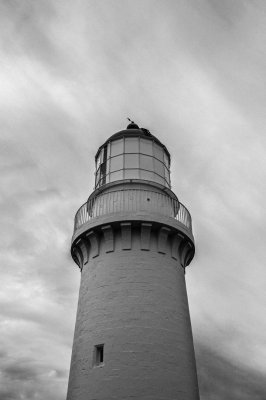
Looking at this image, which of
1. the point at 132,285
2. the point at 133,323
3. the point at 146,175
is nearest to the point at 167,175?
the point at 146,175

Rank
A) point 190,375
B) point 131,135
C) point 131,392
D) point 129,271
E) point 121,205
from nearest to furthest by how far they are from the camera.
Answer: point 131,392, point 190,375, point 129,271, point 121,205, point 131,135

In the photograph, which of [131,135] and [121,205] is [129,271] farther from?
[131,135]

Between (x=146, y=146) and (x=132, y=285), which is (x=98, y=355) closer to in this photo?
(x=132, y=285)

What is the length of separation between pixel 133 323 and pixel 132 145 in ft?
21.8

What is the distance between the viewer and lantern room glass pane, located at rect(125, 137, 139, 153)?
1328 centimetres

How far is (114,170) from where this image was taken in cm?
1297

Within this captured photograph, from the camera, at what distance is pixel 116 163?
43.0ft

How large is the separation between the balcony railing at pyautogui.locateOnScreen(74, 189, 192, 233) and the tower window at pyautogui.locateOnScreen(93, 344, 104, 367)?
3.98 metres

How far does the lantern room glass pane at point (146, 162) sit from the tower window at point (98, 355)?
6312mm

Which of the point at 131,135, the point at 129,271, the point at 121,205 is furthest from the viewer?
the point at 131,135

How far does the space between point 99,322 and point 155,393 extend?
2402mm

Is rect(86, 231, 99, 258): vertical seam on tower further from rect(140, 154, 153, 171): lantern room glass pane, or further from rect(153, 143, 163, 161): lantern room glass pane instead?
rect(153, 143, 163, 161): lantern room glass pane

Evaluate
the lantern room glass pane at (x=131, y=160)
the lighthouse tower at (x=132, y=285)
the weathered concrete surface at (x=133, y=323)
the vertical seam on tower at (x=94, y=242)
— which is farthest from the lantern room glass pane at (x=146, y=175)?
the vertical seam on tower at (x=94, y=242)

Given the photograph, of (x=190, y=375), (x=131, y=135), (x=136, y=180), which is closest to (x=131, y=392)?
(x=190, y=375)
